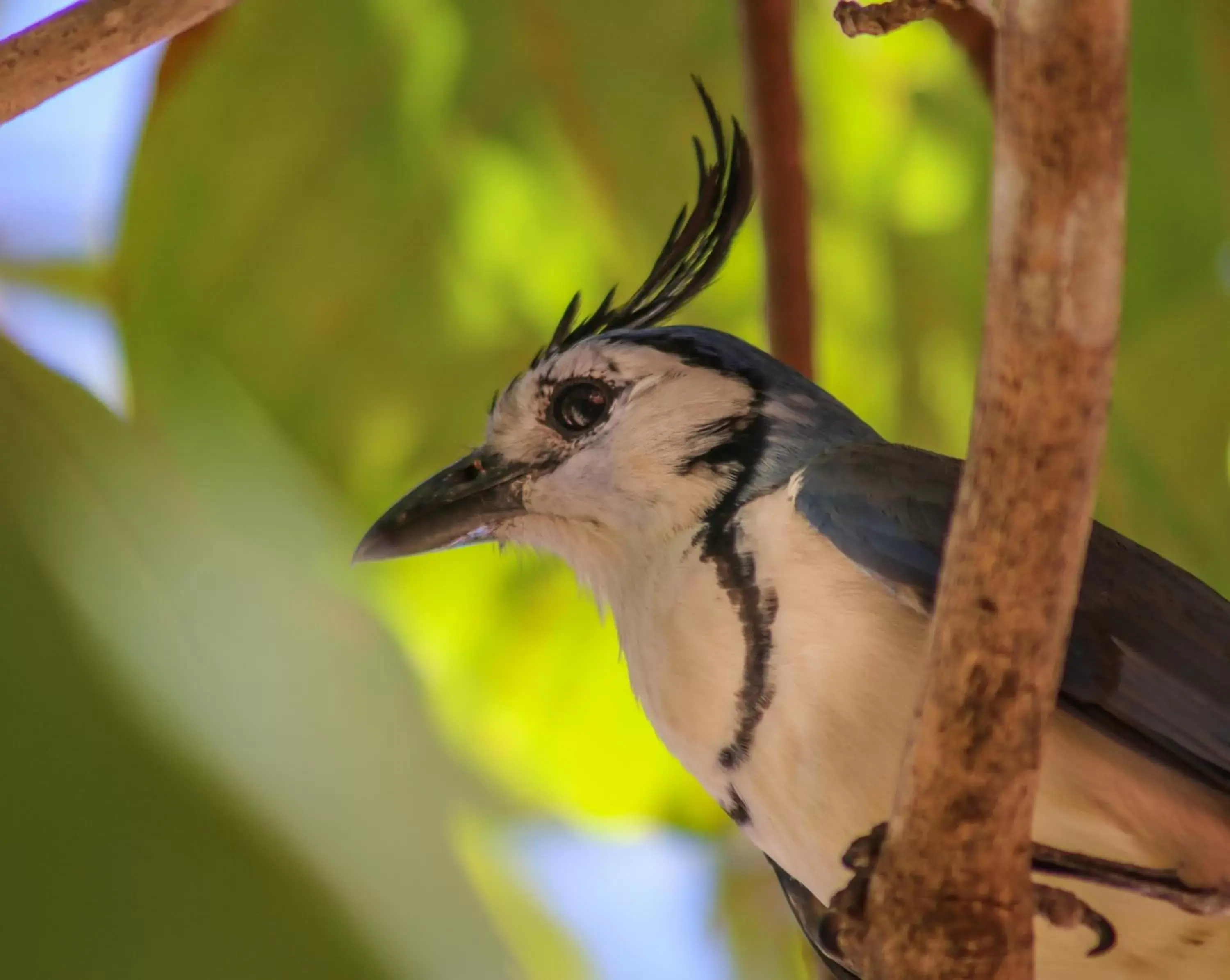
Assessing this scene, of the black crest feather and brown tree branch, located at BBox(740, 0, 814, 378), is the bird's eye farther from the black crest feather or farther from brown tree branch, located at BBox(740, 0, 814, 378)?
brown tree branch, located at BBox(740, 0, 814, 378)

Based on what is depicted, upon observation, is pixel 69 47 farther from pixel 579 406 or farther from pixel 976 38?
pixel 976 38

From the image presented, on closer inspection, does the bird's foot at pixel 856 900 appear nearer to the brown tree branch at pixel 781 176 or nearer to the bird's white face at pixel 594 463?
the bird's white face at pixel 594 463

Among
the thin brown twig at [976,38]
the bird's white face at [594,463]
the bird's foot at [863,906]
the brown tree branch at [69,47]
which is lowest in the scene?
the bird's foot at [863,906]

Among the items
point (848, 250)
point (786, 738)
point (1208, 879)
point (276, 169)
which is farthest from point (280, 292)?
point (1208, 879)

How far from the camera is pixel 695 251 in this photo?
6.81 ft

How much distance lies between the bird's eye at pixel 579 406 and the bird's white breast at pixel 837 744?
303 mm

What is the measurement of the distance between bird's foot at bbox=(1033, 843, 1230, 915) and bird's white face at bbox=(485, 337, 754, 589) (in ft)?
1.65

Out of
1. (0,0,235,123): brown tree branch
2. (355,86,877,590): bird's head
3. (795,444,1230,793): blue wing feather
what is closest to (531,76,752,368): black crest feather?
(355,86,877,590): bird's head

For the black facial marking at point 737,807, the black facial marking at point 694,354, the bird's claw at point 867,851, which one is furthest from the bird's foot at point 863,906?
the black facial marking at point 694,354

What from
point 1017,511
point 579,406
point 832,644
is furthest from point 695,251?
point 1017,511

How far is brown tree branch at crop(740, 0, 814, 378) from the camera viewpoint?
2.05 m

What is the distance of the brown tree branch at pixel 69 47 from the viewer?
134 cm

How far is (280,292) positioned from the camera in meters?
2.38

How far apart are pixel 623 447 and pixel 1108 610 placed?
573mm
